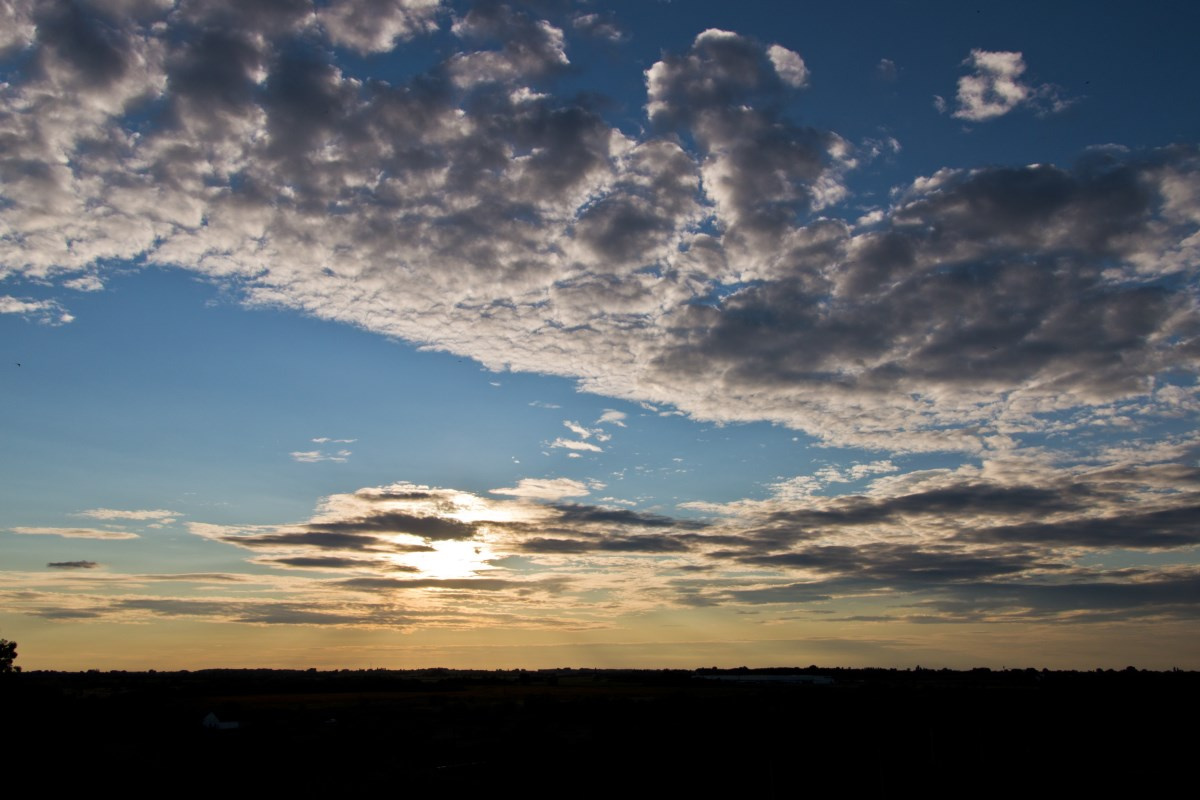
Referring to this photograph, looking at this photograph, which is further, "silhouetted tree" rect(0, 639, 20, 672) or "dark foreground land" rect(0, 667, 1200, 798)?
"silhouetted tree" rect(0, 639, 20, 672)

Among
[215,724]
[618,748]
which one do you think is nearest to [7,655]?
[215,724]

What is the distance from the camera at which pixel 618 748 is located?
46.6m

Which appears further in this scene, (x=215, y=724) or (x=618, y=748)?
(x=215, y=724)

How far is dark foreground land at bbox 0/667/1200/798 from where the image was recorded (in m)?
34.8

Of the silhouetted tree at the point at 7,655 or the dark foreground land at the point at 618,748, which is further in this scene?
the silhouetted tree at the point at 7,655

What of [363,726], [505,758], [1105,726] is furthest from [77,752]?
[1105,726]

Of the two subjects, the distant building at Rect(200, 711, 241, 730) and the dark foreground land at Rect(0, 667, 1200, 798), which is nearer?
the dark foreground land at Rect(0, 667, 1200, 798)

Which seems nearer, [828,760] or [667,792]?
[667,792]

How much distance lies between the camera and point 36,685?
151ft

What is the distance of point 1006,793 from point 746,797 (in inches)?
377

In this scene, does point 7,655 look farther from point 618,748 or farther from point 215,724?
point 618,748

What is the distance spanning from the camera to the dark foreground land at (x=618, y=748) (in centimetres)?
3478

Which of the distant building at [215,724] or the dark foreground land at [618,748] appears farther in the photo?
the distant building at [215,724]

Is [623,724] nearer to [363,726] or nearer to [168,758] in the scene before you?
[363,726]
